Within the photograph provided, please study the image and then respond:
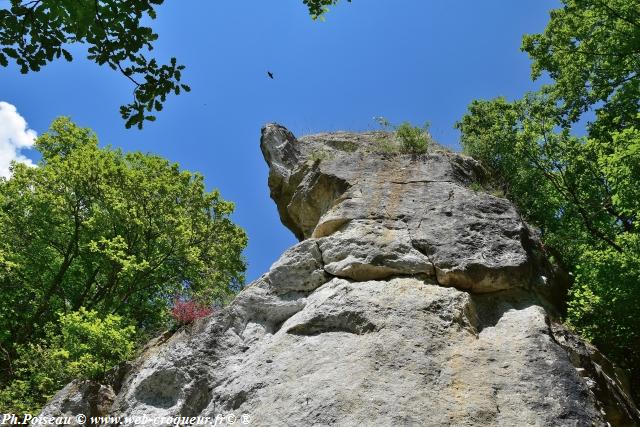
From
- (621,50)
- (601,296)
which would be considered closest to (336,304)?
(601,296)

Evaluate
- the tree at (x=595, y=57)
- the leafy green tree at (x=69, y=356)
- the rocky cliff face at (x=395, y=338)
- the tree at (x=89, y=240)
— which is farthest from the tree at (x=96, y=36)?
the tree at (x=595, y=57)

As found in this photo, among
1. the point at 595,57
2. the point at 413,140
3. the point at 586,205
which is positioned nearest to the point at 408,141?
the point at 413,140

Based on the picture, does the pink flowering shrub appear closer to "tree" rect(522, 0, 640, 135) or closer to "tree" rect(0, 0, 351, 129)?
"tree" rect(0, 0, 351, 129)

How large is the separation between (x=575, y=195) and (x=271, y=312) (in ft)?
35.0

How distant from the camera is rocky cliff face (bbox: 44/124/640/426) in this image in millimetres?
7383

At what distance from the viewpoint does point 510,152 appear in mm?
16062

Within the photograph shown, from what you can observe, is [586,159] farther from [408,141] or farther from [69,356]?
[69,356]

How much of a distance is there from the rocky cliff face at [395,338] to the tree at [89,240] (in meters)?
7.60

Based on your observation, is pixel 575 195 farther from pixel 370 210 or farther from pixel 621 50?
pixel 370 210

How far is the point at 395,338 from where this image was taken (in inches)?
327

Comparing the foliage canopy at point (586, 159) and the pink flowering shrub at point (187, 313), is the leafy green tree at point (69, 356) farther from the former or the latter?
the foliage canopy at point (586, 159)

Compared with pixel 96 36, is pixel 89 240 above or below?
above

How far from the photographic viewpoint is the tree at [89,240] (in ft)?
60.7

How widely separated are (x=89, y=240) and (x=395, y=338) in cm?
1493
